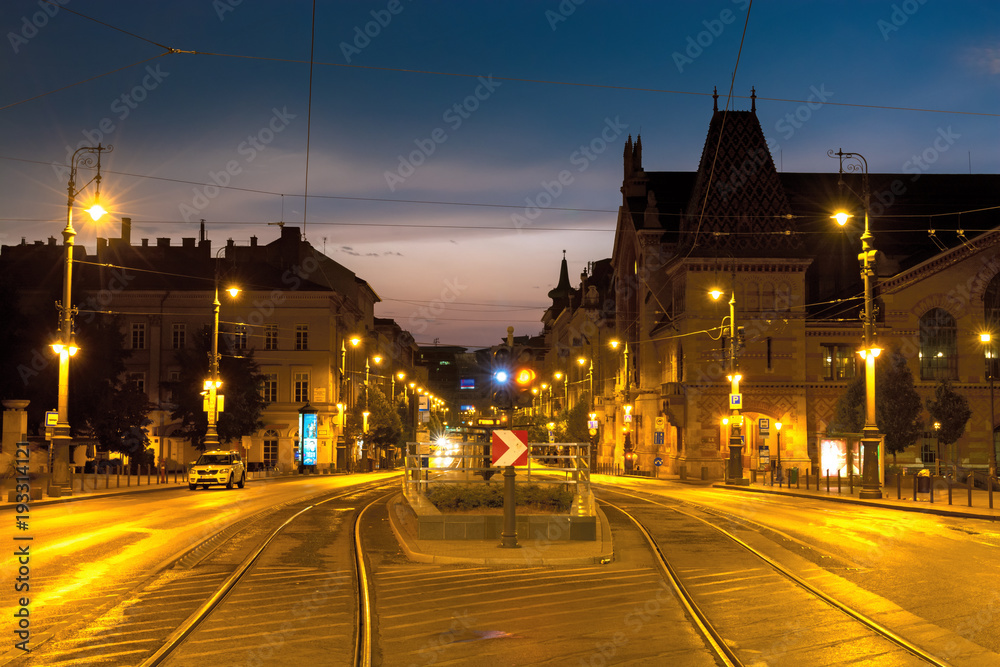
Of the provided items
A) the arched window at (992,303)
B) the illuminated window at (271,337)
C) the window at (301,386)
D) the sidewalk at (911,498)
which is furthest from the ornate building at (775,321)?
the illuminated window at (271,337)

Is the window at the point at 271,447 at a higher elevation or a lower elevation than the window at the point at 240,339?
lower

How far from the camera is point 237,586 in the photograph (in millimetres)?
13484

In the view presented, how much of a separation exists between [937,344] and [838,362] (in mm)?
5522

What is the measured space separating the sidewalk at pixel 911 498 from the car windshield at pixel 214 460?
71.4 ft

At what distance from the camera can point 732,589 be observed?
44.4ft

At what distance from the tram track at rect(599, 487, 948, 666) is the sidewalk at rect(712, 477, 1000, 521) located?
9079mm

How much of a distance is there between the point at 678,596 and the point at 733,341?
35.7m

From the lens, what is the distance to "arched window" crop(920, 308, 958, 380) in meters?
58.0

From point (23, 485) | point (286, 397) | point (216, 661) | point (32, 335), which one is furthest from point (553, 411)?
point (216, 661)

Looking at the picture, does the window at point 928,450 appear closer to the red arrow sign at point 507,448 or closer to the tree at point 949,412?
the tree at point 949,412

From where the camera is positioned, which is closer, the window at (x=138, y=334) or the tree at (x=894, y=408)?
the tree at (x=894, y=408)

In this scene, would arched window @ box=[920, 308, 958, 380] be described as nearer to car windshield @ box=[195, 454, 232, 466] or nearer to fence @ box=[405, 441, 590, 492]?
car windshield @ box=[195, 454, 232, 466]

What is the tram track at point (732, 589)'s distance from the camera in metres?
9.70

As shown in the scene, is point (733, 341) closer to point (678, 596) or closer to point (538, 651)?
point (678, 596)
